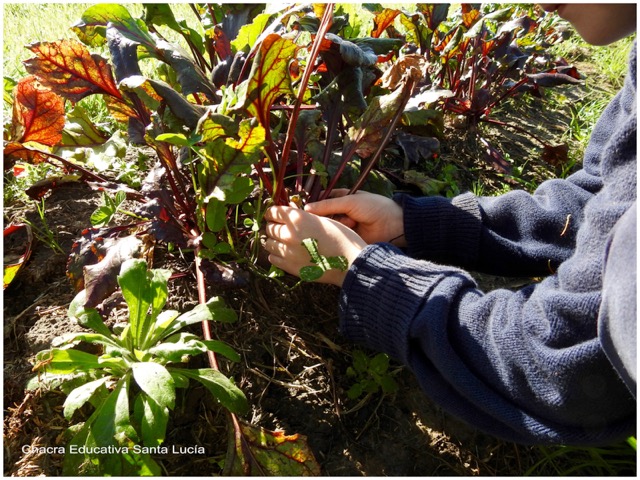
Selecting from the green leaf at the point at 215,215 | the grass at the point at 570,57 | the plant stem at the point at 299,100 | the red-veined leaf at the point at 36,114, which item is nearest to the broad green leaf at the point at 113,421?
the green leaf at the point at 215,215

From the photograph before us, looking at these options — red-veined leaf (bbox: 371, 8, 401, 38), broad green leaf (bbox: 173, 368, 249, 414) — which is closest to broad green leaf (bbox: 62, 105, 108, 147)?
broad green leaf (bbox: 173, 368, 249, 414)

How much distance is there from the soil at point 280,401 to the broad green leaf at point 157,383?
24 cm

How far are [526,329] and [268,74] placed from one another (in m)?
0.86

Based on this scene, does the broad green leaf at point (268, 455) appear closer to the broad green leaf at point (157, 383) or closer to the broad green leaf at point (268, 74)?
the broad green leaf at point (157, 383)

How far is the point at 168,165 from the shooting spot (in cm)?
161

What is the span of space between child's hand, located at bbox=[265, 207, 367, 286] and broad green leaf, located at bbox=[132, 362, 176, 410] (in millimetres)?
457

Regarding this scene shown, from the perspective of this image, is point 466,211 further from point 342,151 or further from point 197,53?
point 197,53

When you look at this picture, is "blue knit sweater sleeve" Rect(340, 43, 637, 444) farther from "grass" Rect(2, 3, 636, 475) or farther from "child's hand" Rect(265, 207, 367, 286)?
"grass" Rect(2, 3, 636, 475)

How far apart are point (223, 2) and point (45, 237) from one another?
97 centimetres

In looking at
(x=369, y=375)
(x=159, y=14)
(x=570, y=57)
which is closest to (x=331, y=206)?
(x=369, y=375)

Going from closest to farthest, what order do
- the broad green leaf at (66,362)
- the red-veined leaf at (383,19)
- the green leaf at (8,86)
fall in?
the broad green leaf at (66,362) < the green leaf at (8,86) < the red-veined leaf at (383,19)

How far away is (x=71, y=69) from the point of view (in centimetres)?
162

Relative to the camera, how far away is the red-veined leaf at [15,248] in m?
1.63

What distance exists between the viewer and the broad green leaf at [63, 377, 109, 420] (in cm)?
126
